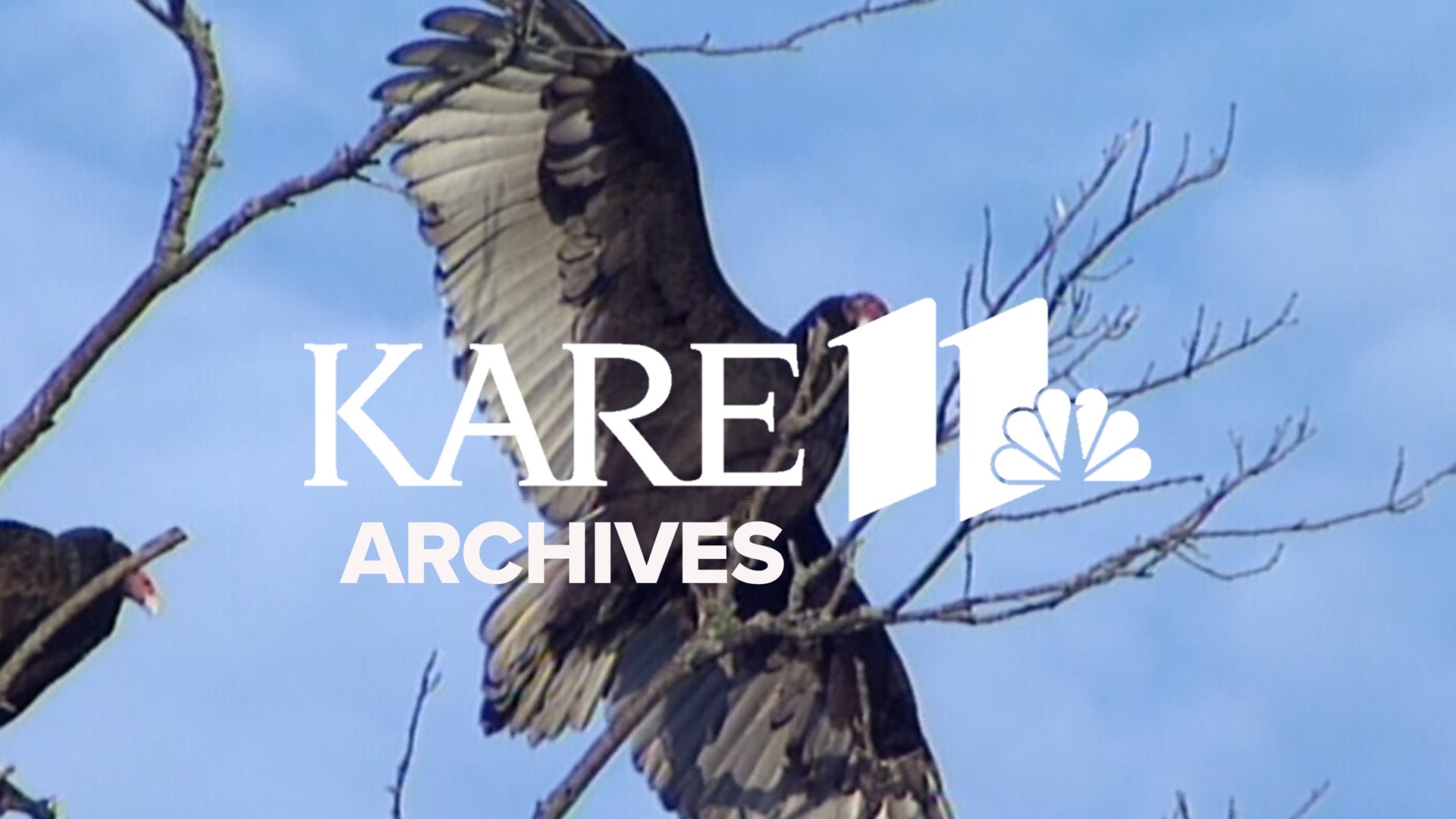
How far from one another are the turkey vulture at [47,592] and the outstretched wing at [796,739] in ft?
4.49

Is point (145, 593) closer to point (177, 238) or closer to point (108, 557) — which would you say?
point (108, 557)

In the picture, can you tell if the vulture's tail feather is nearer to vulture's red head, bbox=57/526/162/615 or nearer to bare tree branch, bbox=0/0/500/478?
vulture's red head, bbox=57/526/162/615

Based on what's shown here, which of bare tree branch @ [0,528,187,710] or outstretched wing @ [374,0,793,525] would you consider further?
outstretched wing @ [374,0,793,525]

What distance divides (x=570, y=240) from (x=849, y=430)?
0.81 meters

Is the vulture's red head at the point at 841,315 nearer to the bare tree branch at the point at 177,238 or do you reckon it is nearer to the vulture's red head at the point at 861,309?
the vulture's red head at the point at 861,309

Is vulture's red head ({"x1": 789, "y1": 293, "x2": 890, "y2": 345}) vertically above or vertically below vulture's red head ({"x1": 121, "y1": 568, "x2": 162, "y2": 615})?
above

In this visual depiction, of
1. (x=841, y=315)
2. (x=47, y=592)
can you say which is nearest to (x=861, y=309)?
(x=841, y=315)

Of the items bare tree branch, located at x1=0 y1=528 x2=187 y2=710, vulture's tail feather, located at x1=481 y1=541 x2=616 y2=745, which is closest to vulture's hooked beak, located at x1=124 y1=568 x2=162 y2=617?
vulture's tail feather, located at x1=481 y1=541 x2=616 y2=745

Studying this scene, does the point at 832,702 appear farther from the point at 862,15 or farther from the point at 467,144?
the point at 862,15

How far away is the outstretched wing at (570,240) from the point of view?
6758mm

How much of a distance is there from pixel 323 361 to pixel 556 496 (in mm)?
1064

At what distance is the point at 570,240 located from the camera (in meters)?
6.88

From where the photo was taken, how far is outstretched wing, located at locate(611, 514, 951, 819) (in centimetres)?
748

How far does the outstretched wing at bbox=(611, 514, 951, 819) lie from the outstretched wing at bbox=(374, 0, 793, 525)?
0.78 m
